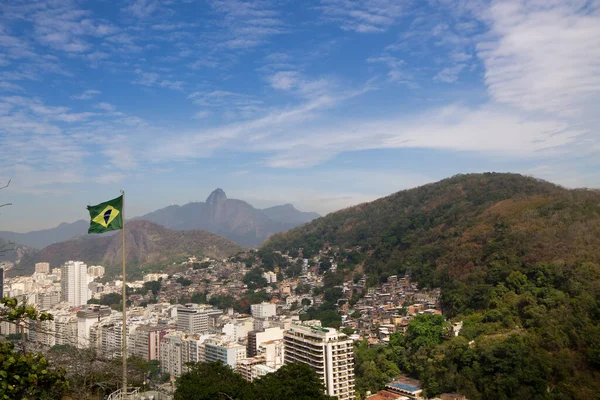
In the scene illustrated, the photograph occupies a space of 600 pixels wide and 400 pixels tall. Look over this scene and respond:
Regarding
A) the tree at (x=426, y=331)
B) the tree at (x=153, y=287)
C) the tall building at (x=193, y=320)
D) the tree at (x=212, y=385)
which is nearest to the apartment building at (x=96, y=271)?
the tree at (x=153, y=287)

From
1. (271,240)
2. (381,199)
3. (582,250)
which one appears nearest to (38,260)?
(271,240)

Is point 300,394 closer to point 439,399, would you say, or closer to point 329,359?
point 329,359

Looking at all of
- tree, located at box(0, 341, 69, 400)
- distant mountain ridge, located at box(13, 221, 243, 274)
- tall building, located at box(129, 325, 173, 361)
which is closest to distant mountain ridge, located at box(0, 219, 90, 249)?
distant mountain ridge, located at box(13, 221, 243, 274)

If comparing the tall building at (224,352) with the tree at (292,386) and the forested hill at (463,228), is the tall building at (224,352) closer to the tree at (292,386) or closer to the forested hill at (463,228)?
the tree at (292,386)

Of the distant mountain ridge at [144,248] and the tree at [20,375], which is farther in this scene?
the distant mountain ridge at [144,248]

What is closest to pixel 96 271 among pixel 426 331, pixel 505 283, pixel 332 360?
pixel 426 331

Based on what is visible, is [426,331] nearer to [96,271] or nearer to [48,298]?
[48,298]
